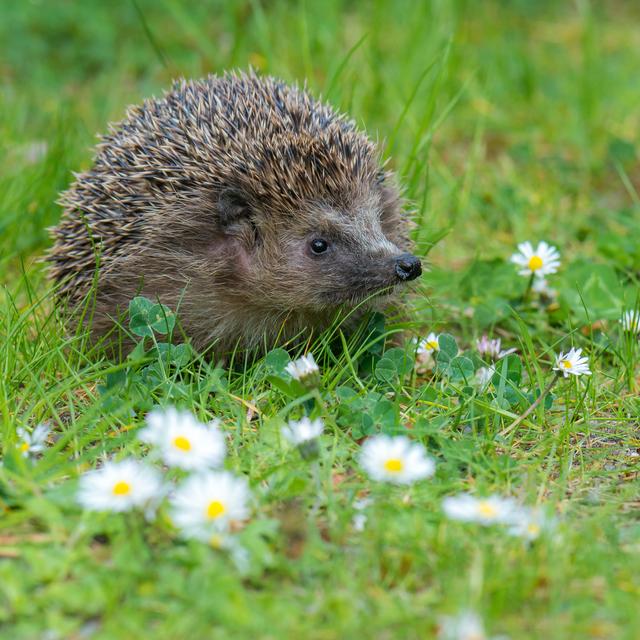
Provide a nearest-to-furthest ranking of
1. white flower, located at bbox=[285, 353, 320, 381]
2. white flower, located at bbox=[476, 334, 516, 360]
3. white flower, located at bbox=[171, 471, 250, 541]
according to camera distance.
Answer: white flower, located at bbox=[171, 471, 250, 541], white flower, located at bbox=[285, 353, 320, 381], white flower, located at bbox=[476, 334, 516, 360]

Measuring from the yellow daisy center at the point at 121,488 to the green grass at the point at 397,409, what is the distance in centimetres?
11

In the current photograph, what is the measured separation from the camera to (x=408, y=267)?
4574 millimetres

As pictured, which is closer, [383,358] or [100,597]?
[100,597]

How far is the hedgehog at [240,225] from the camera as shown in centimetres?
488

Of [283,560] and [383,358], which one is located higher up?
[383,358]

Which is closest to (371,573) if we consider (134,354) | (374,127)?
(134,354)

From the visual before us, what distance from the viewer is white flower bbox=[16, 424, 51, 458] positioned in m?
3.68

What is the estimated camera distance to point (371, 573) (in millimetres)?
3146

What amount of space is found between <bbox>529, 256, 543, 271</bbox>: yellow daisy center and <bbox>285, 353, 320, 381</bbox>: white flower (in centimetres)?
173

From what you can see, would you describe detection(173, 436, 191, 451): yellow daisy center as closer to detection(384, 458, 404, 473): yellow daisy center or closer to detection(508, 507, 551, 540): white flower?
detection(384, 458, 404, 473): yellow daisy center

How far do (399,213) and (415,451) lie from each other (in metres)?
2.24

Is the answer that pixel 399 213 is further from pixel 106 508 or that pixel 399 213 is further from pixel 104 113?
pixel 104 113

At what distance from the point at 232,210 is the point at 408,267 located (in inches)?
38.7

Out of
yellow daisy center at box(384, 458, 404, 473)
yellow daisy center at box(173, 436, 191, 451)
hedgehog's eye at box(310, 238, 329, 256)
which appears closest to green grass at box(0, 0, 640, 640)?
yellow daisy center at box(384, 458, 404, 473)
